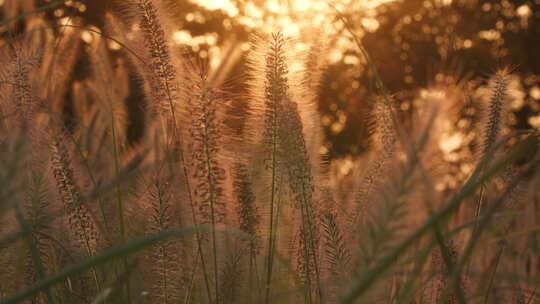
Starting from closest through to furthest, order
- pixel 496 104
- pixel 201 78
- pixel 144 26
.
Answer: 1. pixel 201 78
2. pixel 144 26
3. pixel 496 104

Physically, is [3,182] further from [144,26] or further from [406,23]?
[406,23]

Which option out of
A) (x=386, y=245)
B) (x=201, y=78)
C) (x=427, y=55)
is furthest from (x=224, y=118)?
(x=427, y=55)

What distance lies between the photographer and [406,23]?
11820mm

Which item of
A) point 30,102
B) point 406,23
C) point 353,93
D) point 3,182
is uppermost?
point 406,23

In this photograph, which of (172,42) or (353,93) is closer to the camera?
(172,42)

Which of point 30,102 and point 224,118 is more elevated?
point 30,102

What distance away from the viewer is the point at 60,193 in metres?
1.66

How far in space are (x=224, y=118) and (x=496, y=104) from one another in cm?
80

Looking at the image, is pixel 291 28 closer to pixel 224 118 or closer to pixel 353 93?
pixel 224 118

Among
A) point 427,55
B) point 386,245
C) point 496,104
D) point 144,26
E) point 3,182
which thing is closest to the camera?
point 386,245

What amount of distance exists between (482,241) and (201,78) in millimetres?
827

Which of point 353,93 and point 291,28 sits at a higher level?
point 353,93

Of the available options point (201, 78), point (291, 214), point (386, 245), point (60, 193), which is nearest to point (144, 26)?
point (201, 78)

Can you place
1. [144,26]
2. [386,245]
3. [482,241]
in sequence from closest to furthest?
[386,245] → [482,241] → [144,26]
